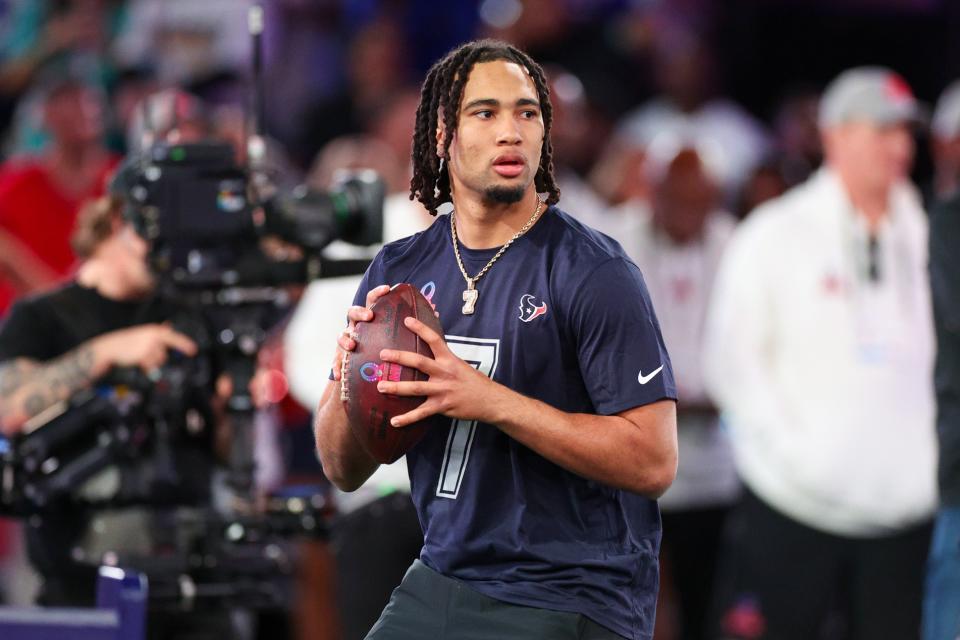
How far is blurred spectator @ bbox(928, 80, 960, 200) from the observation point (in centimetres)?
778

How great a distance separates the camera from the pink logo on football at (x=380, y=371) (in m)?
3.63

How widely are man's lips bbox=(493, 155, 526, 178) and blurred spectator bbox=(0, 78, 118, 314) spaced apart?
4.08 m

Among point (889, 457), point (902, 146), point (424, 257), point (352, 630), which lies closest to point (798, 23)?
point (902, 146)

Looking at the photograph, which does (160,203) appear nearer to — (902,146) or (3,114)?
(902,146)

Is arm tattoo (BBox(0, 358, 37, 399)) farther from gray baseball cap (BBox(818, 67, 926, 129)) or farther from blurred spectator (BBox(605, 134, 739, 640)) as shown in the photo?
gray baseball cap (BBox(818, 67, 926, 129))

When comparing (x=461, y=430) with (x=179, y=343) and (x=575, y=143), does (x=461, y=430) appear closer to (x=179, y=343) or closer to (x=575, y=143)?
(x=179, y=343)

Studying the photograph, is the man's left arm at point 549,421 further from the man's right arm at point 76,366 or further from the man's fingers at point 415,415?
the man's right arm at point 76,366

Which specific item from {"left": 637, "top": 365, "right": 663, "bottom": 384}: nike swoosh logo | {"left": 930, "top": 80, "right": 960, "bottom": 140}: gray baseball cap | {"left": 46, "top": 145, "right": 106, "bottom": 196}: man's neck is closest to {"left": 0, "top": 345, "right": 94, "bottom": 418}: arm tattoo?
{"left": 46, "top": 145, "right": 106, "bottom": 196}: man's neck

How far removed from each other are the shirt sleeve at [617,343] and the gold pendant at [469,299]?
0.73ft

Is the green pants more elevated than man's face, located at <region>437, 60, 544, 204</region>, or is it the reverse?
man's face, located at <region>437, 60, 544, 204</region>

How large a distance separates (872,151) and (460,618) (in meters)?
3.54

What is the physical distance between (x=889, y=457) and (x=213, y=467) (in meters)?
2.31

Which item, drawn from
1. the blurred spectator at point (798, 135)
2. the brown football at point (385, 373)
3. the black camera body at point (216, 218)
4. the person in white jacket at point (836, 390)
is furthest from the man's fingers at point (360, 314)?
the blurred spectator at point (798, 135)

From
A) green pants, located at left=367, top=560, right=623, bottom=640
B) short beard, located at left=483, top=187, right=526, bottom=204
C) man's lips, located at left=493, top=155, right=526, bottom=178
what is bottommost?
green pants, located at left=367, top=560, right=623, bottom=640
